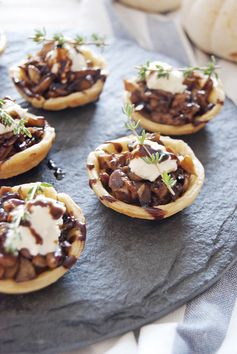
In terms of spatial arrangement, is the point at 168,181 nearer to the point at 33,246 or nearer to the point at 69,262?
the point at 69,262

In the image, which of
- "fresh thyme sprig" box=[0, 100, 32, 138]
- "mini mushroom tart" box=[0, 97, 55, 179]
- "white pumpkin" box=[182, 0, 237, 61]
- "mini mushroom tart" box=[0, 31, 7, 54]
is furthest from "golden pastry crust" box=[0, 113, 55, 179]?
"white pumpkin" box=[182, 0, 237, 61]

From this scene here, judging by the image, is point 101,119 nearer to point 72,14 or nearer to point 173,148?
point 173,148

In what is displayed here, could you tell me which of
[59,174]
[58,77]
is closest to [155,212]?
[59,174]

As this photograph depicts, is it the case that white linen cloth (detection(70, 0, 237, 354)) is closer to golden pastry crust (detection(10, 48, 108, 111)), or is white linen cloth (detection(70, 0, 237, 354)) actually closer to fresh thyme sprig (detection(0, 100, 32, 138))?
fresh thyme sprig (detection(0, 100, 32, 138))

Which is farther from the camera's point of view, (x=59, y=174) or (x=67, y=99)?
(x=67, y=99)

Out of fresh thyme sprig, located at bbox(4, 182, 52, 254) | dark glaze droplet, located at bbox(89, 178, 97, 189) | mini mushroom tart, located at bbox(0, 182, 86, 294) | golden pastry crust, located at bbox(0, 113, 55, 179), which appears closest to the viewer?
fresh thyme sprig, located at bbox(4, 182, 52, 254)

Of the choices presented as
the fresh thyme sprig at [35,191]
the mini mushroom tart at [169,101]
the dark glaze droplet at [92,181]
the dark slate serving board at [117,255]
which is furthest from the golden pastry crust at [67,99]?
the fresh thyme sprig at [35,191]

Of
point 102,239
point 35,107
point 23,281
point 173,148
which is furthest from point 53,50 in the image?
Result: point 23,281
